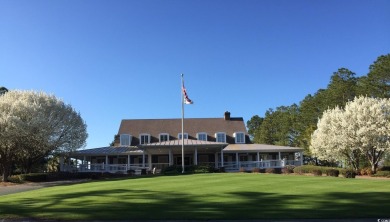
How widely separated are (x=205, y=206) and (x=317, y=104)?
51.8 m

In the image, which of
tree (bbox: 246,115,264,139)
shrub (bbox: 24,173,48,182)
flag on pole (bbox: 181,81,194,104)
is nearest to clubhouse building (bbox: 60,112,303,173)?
flag on pole (bbox: 181,81,194,104)

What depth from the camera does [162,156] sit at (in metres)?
49.1

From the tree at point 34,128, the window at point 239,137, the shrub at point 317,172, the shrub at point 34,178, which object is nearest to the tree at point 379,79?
the window at point 239,137

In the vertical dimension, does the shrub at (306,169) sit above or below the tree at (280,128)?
below

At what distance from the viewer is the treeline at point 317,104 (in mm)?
49656

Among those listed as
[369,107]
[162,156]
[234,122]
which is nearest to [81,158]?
[162,156]

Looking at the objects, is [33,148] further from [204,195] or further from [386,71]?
[386,71]

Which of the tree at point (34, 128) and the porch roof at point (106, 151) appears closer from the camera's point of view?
the tree at point (34, 128)

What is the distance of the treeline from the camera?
1955 inches

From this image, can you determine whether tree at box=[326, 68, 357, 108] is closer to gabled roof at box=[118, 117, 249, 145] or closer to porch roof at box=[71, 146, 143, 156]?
gabled roof at box=[118, 117, 249, 145]

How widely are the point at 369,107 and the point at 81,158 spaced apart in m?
33.6

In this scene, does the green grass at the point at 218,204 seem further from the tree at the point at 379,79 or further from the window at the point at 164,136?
the tree at the point at 379,79

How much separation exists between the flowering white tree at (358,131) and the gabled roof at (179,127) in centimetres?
1364

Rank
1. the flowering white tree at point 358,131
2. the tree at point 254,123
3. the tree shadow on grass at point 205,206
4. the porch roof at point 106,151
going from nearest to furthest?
the tree shadow on grass at point 205,206 < the flowering white tree at point 358,131 < the porch roof at point 106,151 < the tree at point 254,123
